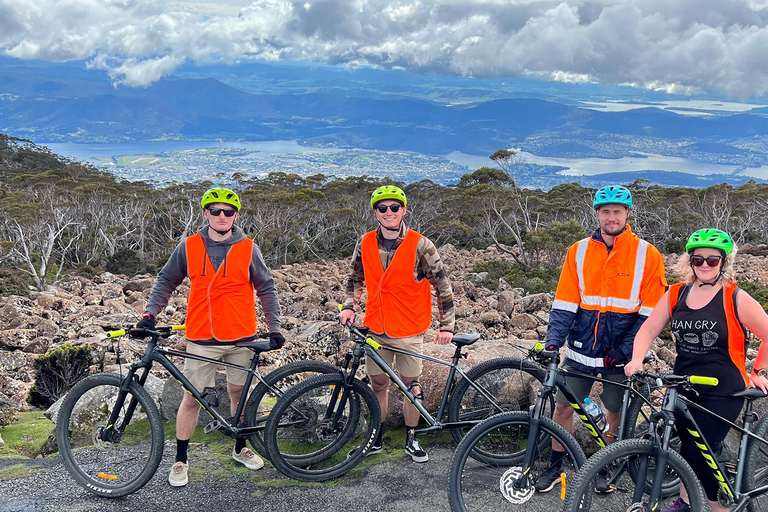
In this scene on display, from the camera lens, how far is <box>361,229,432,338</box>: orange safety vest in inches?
168

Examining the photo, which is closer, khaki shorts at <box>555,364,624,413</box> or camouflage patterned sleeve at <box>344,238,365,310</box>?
khaki shorts at <box>555,364,624,413</box>

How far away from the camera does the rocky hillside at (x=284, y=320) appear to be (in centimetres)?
785

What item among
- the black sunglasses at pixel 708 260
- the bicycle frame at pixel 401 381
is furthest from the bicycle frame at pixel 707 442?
the bicycle frame at pixel 401 381

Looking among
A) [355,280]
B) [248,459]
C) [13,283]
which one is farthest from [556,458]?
[13,283]

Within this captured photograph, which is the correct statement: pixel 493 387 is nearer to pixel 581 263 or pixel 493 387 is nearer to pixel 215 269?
pixel 581 263

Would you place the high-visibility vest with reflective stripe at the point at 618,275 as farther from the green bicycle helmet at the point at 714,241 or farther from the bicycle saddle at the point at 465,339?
the bicycle saddle at the point at 465,339

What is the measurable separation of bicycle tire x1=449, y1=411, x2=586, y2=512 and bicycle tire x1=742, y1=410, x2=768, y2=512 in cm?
99

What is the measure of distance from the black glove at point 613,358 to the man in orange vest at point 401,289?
3.82 feet

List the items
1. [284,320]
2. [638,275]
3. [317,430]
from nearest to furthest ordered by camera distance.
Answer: [638,275], [317,430], [284,320]

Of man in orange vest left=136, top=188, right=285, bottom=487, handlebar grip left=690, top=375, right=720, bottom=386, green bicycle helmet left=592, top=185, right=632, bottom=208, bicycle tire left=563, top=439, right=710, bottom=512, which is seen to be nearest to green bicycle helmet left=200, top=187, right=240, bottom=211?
man in orange vest left=136, top=188, right=285, bottom=487

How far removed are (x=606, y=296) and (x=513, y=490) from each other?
1.35 meters

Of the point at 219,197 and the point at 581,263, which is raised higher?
the point at 219,197

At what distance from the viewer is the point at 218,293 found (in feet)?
13.8

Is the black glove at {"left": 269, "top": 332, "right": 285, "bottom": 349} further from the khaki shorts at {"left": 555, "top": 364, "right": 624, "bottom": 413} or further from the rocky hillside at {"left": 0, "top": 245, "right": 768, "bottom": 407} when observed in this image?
the khaki shorts at {"left": 555, "top": 364, "right": 624, "bottom": 413}
